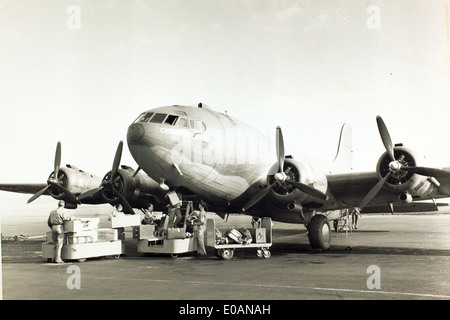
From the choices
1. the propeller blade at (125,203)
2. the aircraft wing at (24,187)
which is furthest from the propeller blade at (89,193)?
the aircraft wing at (24,187)

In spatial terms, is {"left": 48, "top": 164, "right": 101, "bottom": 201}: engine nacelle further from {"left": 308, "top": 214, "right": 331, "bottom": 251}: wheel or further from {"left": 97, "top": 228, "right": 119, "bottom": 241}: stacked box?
{"left": 308, "top": 214, "right": 331, "bottom": 251}: wheel

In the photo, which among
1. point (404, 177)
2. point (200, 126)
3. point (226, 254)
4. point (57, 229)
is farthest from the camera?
point (200, 126)

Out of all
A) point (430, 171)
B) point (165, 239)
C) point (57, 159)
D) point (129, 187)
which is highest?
point (57, 159)

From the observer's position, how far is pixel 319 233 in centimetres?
1524

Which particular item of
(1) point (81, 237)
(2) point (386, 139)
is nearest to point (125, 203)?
(1) point (81, 237)

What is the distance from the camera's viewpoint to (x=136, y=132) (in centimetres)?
1342

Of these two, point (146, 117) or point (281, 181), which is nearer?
point (146, 117)

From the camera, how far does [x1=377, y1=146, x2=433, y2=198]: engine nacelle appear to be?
1366 centimetres

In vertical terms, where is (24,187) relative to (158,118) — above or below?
below

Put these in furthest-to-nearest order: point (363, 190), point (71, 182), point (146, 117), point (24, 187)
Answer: point (24, 187) < point (71, 182) < point (363, 190) < point (146, 117)

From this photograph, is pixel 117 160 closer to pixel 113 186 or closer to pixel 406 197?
pixel 113 186

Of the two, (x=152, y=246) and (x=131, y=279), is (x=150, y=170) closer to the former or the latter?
(x=152, y=246)

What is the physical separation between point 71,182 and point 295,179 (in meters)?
9.74
